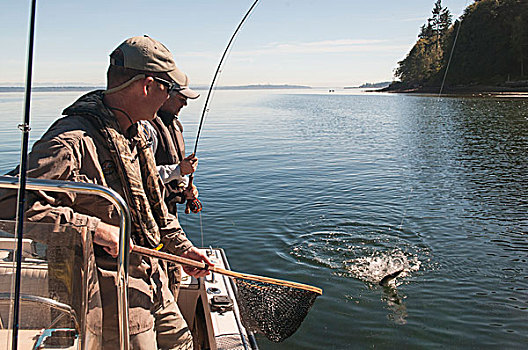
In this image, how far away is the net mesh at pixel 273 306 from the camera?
3092mm

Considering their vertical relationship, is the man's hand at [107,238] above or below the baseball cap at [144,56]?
below

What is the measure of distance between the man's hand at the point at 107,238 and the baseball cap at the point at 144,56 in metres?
0.79

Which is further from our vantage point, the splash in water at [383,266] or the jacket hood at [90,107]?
the splash in water at [383,266]

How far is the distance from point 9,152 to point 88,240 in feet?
49.0

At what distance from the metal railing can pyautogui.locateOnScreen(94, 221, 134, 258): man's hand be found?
0.05 metres

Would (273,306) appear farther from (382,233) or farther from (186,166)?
(382,233)

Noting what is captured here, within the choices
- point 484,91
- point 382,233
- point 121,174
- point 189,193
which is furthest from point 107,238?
point 484,91

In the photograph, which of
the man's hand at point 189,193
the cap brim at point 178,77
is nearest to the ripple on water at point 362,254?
the man's hand at point 189,193

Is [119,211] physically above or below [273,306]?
above

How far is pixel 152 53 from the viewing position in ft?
8.03

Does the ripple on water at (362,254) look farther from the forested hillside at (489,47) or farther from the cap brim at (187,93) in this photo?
the forested hillside at (489,47)

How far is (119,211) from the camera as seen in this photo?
6.35ft

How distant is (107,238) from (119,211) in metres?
0.16

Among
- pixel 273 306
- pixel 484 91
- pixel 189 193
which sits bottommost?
pixel 273 306
